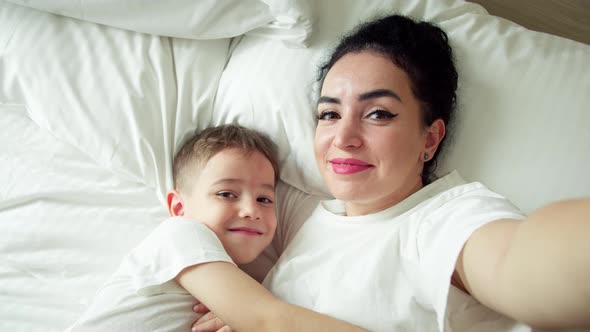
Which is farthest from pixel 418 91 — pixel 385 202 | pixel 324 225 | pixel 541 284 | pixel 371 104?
pixel 541 284

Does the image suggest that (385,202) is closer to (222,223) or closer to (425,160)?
(425,160)

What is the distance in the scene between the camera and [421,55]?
3.47 feet

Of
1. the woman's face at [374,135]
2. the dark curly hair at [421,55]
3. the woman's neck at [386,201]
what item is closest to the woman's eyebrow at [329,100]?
the woman's face at [374,135]

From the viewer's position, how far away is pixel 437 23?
1212 mm

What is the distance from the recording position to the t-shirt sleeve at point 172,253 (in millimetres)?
992

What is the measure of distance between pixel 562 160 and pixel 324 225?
0.55m

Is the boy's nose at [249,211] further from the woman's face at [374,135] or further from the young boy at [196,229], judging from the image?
the woman's face at [374,135]

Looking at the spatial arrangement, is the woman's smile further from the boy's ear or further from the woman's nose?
the boy's ear

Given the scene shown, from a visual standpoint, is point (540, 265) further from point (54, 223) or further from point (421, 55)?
point (54, 223)

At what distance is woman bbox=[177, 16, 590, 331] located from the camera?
2.49 ft

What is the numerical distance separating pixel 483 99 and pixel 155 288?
871 mm

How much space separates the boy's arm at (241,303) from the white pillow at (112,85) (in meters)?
0.36

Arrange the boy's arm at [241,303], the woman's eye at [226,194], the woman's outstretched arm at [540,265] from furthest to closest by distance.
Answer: the woman's eye at [226,194] → the boy's arm at [241,303] → the woman's outstretched arm at [540,265]

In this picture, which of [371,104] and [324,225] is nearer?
[371,104]
